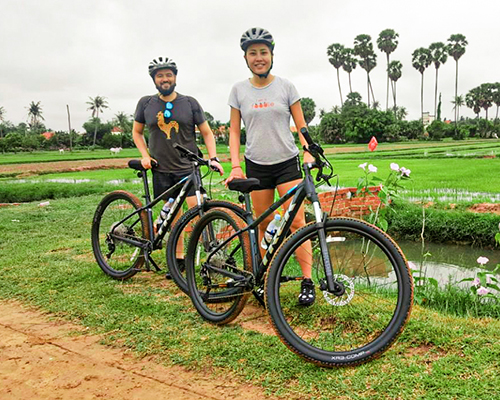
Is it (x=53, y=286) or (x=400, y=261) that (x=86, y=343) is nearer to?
(x=53, y=286)

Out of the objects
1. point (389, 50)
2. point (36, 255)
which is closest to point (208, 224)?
point (36, 255)

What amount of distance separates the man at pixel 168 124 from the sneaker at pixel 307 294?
1.30 m

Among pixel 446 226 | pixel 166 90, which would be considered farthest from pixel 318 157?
pixel 446 226

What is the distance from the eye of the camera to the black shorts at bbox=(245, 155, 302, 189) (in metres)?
3.11

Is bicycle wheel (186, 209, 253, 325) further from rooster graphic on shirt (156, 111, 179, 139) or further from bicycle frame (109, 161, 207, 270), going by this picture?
rooster graphic on shirt (156, 111, 179, 139)

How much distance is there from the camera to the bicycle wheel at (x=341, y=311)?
7.54 ft

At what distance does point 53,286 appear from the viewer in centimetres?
402

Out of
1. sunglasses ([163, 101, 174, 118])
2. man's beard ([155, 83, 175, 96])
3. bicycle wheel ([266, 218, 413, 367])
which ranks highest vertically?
man's beard ([155, 83, 175, 96])

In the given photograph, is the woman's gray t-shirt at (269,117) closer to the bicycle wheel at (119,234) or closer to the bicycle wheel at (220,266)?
the bicycle wheel at (220,266)

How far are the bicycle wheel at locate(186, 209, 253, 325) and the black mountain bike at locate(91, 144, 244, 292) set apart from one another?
0.16 m

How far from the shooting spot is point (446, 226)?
762 centimetres

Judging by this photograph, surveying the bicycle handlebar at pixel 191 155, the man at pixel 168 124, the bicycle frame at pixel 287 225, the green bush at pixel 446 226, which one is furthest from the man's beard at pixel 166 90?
the green bush at pixel 446 226

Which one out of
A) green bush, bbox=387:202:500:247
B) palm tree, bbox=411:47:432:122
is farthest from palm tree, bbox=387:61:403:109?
green bush, bbox=387:202:500:247

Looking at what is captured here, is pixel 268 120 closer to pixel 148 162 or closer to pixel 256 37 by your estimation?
pixel 256 37
